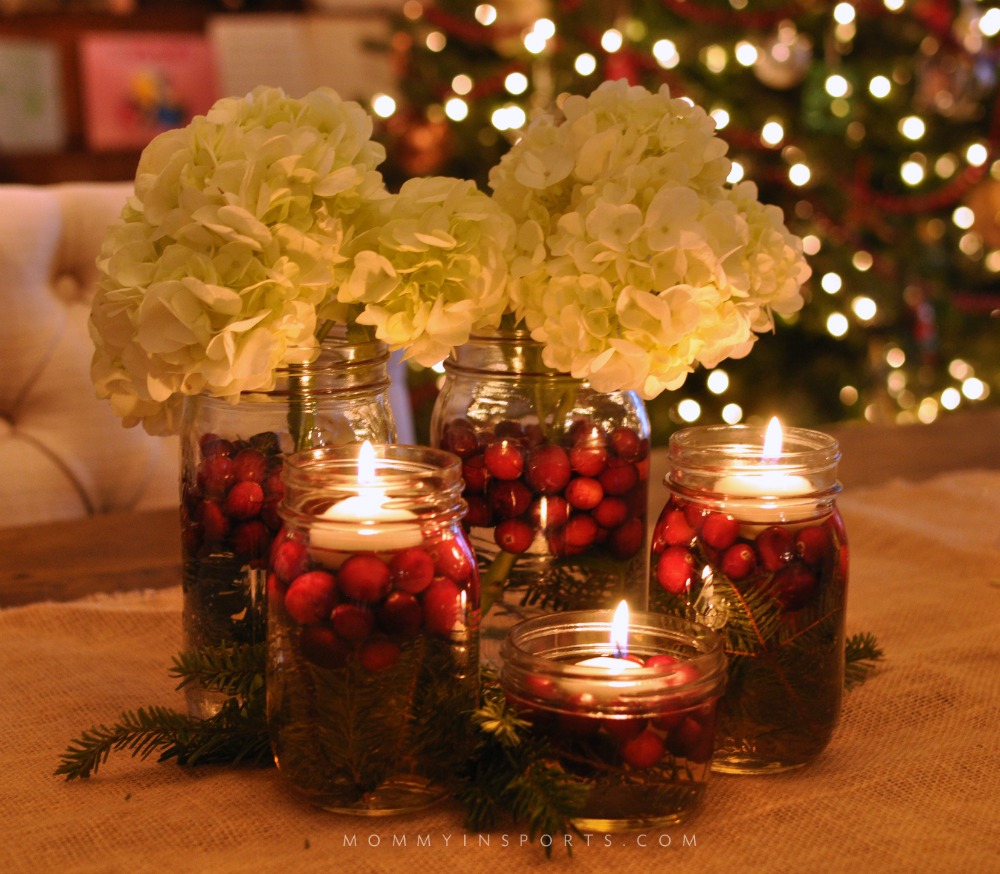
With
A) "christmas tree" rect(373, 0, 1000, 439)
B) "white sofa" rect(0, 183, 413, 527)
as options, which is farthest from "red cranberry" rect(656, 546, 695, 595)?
"christmas tree" rect(373, 0, 1000, 439)

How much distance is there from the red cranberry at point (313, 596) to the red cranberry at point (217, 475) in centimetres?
13

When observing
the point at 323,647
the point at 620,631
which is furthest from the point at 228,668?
the point at 620,631

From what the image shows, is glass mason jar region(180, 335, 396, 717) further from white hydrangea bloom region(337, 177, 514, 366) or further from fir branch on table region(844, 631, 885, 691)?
fir branch on table region(844, 631, 885, 691)

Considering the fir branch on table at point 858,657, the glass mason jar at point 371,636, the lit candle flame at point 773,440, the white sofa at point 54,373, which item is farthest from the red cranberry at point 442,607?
the white sofa at point 54,373

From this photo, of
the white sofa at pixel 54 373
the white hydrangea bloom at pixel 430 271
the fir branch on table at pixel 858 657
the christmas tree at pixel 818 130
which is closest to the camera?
the white hydrangea bloom at pixel 430 271

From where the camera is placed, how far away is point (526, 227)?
740 millimetres

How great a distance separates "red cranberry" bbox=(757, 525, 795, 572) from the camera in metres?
0.70

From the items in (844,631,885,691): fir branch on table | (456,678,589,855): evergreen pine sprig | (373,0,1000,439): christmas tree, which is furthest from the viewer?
(373,0,1000,439): christmas tree

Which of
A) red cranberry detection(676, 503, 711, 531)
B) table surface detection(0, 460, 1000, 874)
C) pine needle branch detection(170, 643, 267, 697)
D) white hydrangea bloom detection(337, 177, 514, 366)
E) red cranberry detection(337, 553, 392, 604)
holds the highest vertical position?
white hydrangea bloom detection(337, 177, 514, 366)

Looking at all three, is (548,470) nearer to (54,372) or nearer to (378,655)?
(378,655)

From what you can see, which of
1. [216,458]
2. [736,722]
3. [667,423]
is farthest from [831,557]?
[667,423]

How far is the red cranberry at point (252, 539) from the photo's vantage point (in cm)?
74

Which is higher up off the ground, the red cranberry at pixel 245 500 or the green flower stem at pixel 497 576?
the red cranberry at pixel 245 500

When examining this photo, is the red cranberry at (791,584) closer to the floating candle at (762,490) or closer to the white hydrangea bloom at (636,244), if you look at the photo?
the floating candle at (762,490)
